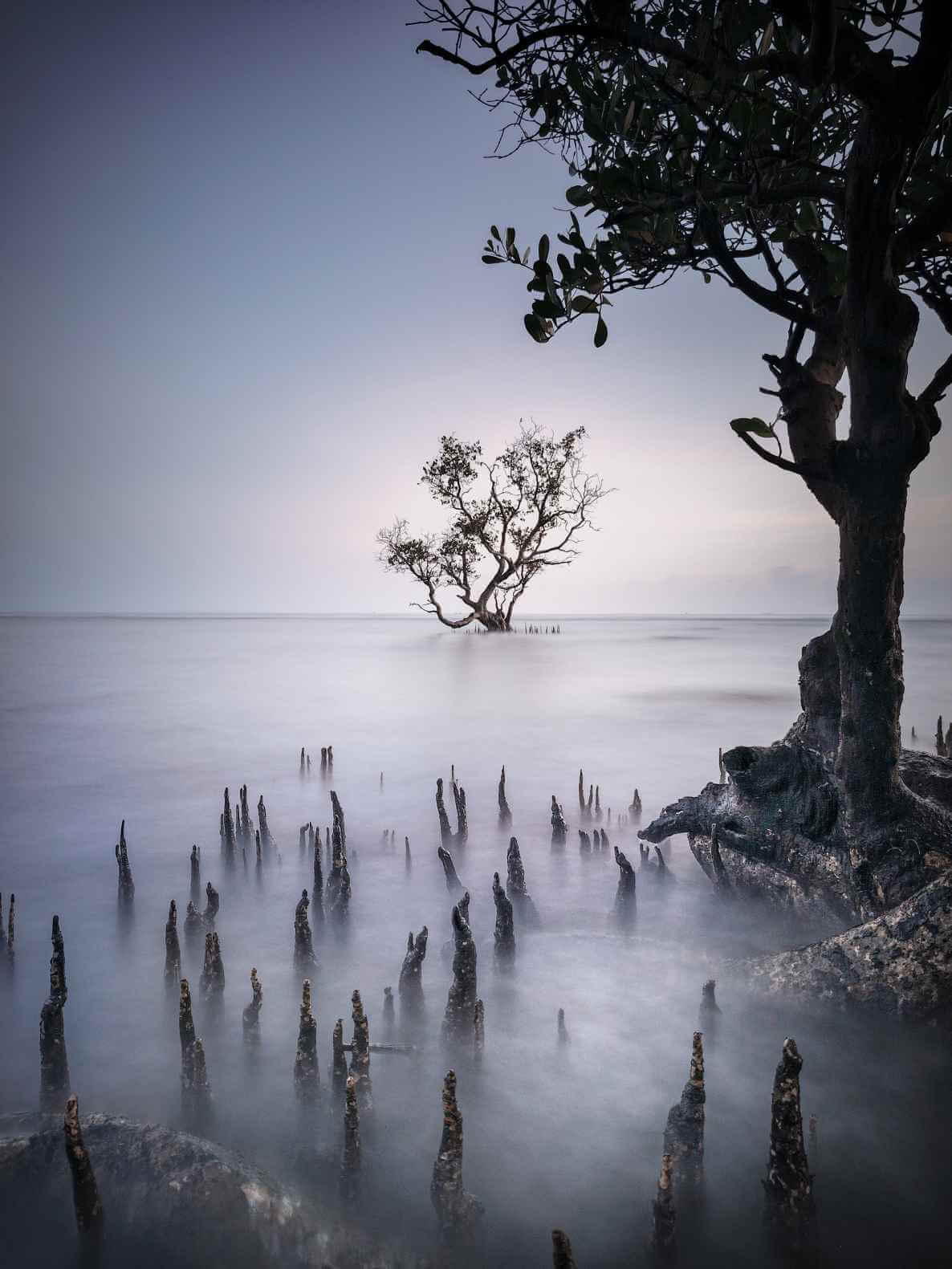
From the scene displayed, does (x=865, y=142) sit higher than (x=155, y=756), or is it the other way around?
(x=865, y=142)

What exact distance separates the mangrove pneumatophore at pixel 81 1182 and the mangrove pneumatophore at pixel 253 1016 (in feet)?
3.27

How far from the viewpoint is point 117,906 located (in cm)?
431

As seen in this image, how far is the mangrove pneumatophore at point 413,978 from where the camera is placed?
3078 mm

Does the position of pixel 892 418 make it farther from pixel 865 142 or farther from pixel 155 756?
pixel 155 756

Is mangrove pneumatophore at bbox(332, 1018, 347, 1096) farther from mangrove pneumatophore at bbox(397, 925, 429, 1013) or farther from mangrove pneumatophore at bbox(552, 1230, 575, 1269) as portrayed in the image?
mangrove pneumatophore at bbox(552, 1230, 575, 1269)

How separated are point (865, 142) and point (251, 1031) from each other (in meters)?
4.88

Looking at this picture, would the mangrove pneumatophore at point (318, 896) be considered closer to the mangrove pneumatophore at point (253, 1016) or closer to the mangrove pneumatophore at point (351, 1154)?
the mangrove pneumatophore at point (253, 1016)

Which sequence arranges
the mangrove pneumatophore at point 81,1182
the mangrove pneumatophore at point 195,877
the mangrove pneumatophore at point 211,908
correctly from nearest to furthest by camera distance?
1. the mangrove pneumatophore at point 81,1182
2. the mangrove pneumatophore at point 211,908
3. the mangrove pneumatophore at point 195,877

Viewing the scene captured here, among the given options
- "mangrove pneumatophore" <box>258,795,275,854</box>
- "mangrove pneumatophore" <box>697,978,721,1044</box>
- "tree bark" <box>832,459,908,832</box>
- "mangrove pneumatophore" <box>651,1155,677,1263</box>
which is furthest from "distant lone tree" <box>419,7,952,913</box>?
"mangrove pneumatophore" <box>258,795,275,854</box>

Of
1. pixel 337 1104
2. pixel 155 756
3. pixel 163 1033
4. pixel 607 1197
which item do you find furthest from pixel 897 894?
pixel 155 756

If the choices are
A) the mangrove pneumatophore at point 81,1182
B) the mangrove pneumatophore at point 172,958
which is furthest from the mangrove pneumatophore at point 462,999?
the mangrove pneumatophore at point 172,958

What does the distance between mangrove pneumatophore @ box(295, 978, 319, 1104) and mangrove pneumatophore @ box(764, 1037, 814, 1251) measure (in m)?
1.72

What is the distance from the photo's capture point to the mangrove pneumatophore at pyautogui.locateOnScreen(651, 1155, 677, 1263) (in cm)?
188

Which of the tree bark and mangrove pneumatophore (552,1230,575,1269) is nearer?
mangrove pneumatophore (552,1230,575,1269)
